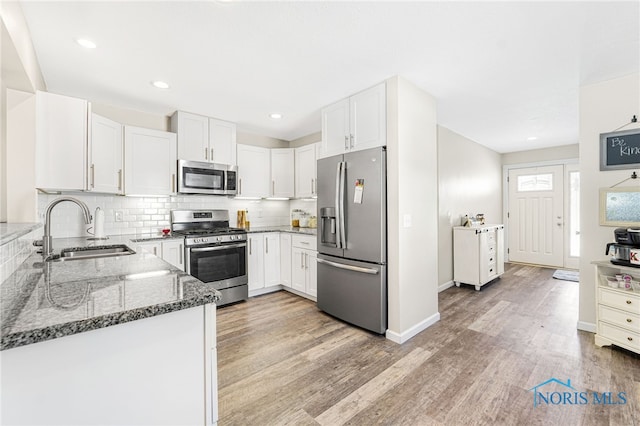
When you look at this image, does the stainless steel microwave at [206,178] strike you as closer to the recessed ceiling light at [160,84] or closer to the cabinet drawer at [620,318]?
the recessed ceiling light at [160,84]

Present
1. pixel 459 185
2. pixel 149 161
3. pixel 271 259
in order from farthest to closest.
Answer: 1. pixel 459 185
2. pixel 271 259
3. pixel 149 161

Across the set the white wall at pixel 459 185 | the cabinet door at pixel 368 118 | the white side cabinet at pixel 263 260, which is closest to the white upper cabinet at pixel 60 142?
the white side cabinet at pixel 263 260

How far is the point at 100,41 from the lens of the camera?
6.72 ft

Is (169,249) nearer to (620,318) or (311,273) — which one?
(311,273)

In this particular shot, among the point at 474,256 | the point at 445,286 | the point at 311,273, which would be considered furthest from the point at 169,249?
the point at 474,256

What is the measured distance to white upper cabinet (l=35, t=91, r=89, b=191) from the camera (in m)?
2.32

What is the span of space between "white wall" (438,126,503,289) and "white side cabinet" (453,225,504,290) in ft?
0.34

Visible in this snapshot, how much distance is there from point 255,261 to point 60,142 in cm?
237

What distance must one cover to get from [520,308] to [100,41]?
16.3 feet

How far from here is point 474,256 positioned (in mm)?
4242

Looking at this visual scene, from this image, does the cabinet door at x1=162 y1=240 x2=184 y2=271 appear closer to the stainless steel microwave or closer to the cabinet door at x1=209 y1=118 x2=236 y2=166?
the stainless steel microwave

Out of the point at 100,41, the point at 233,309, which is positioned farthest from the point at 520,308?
the point at 100,41

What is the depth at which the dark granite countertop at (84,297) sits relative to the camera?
2.47ft

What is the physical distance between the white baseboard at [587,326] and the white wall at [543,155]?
3899 mm
